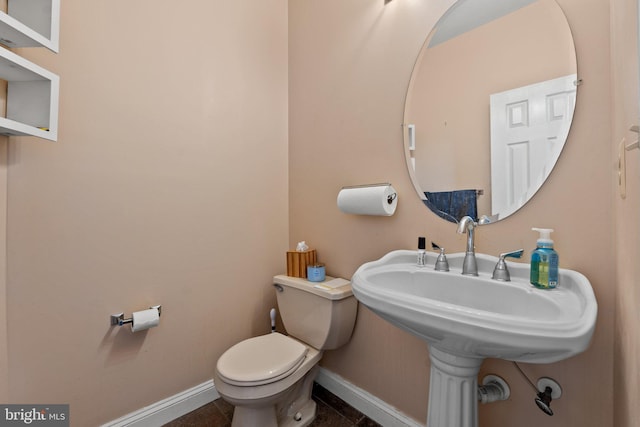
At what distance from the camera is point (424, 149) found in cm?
122

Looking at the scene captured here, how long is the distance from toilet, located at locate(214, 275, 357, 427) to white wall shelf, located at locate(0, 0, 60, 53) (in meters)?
1.30

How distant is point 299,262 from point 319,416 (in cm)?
77

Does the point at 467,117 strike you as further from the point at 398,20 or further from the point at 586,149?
the point at 398,20

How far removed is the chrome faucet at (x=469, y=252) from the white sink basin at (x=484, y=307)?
0.03m

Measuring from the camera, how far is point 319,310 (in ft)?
4.52

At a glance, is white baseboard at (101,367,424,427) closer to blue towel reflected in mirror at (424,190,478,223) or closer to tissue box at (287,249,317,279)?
tissue box at (287,249,317,279)

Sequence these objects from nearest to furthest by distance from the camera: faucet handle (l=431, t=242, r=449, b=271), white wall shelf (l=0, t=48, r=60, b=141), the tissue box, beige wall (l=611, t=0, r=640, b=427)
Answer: beige wall (l=611, t=0, r=640, b=427) → white wall shelf (l=0, t=48, r=60, b=141) → faucet handle (l=431, t=242, r=449, b=271) → the tissue box

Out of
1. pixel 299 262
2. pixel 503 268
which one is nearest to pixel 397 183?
pixel 503 268

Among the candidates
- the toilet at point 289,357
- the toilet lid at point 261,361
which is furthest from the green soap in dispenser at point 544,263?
the toilet lid at point 261,361

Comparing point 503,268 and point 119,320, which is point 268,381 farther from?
point 503,268

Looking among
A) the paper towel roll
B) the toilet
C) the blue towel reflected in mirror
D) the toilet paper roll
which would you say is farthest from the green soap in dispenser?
the toilet paper roll

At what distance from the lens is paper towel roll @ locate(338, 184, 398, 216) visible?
1217mm
